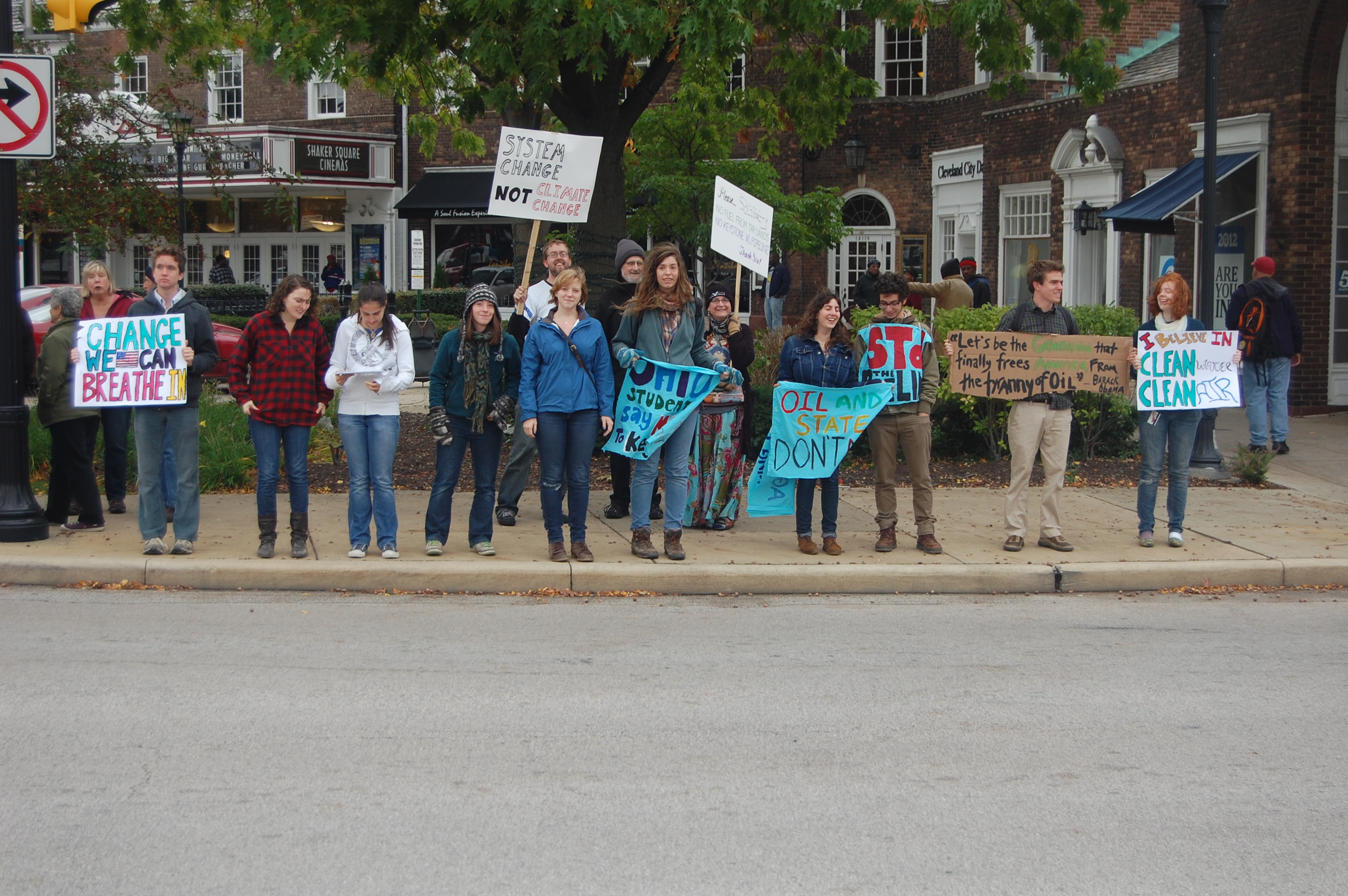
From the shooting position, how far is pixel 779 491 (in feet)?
31.2

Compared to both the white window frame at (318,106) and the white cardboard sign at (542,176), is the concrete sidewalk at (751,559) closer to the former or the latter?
the white cardboard sign at (542,176)

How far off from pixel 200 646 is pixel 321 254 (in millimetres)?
31235

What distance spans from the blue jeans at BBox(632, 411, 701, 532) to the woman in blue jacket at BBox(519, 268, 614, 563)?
365 millimetres

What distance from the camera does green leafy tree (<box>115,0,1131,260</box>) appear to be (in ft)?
34.2

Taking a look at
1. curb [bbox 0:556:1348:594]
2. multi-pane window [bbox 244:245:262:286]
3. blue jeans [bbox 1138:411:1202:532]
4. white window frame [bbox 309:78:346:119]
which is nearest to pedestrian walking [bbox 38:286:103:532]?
curb [bbox 0:556:1348:594]

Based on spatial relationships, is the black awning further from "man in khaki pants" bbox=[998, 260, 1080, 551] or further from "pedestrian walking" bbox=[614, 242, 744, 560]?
"man in khaki pants" bbox=[998, 260, 1080, 551]

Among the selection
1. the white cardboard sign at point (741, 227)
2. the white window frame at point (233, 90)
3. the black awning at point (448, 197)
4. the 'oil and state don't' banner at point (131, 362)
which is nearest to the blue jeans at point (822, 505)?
the white cardboard sign at point (741, 227)

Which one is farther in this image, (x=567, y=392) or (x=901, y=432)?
(x=901, y=432)

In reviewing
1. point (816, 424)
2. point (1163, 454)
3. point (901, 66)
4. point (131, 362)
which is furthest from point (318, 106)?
point (1163, 454)

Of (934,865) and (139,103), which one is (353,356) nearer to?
(934,865)

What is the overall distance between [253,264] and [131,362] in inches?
1189

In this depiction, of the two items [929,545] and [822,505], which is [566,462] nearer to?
[822,505]

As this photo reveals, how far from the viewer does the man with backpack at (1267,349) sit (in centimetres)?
1341

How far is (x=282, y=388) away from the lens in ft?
27.9
